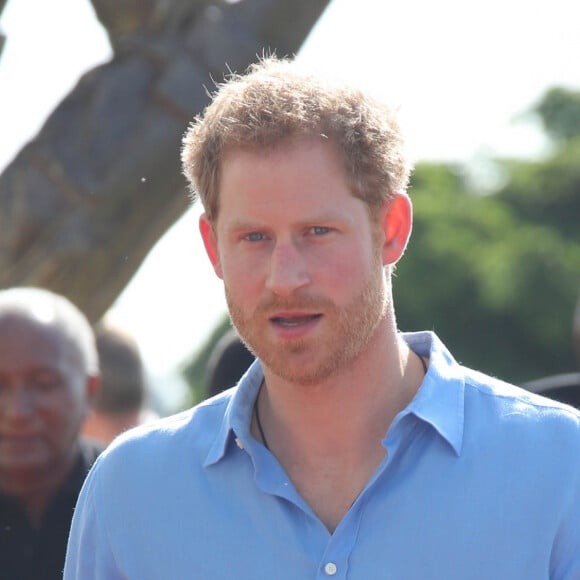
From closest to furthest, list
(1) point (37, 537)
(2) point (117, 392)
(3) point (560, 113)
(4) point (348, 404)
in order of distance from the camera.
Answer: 1. (4) point (348, 404)
2. (1) point (37, 537)
3. (2) point (117, 392)
4. (3) point (560, 113)

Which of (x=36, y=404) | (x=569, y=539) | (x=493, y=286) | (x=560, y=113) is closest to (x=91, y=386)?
(x=36, y=404)

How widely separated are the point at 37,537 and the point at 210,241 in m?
1.52

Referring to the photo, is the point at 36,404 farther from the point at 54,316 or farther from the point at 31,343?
the point at 54,316

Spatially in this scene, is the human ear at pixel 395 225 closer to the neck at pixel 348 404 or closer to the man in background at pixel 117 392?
the neck at pixel 348 404

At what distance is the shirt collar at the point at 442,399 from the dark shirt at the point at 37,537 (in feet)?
5.21

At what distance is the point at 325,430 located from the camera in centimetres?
322

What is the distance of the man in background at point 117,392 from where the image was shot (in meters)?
6.79

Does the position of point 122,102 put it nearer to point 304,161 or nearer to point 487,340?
point 304,161

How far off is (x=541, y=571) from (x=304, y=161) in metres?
0.88

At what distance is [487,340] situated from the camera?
911 inches

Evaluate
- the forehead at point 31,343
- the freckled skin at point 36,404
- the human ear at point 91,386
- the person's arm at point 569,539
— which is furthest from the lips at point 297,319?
the human ear at point 91,386

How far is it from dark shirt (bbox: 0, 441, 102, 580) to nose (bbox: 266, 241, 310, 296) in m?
1.66

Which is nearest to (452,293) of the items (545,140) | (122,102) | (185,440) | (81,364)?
(545,140)

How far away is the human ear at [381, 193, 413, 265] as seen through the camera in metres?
3.22
